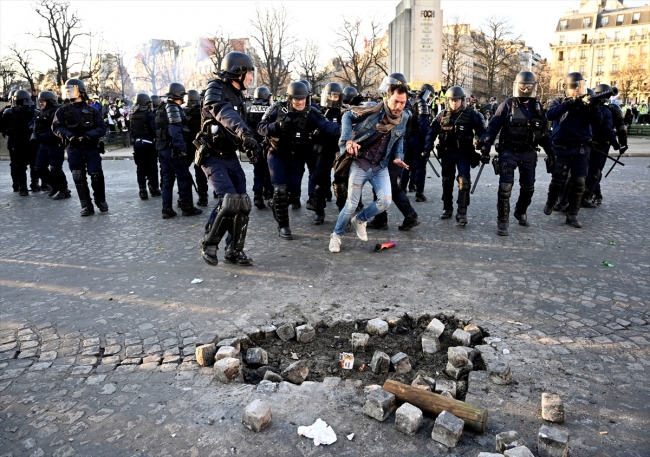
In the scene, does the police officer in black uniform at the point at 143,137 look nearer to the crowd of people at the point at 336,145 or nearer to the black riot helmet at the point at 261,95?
the crowd of people at the point at 336,145

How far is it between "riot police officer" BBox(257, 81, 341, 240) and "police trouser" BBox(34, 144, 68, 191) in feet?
17.6

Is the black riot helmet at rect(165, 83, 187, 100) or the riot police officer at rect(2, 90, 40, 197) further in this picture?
the riot police officer at rect(2, 90, 40, 197)

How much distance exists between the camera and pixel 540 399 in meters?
2.98

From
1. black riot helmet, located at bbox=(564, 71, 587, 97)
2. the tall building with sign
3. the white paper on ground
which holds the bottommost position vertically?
the white paper on ground

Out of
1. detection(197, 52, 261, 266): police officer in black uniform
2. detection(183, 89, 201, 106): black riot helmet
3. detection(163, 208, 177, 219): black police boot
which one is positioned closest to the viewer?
detection(197, 52, 261, 266): police officer in black uniform

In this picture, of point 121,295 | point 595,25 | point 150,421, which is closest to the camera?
point 150,421

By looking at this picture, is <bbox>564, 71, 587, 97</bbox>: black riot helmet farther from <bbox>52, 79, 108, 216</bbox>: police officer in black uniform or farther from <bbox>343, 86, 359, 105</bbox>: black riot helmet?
<bbox>52, 79, 108, 216</bbox>: police officer in black uniform

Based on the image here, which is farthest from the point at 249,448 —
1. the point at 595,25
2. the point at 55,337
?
the point at 595,25

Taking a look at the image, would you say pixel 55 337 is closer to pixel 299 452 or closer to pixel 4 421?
pixel 4 421

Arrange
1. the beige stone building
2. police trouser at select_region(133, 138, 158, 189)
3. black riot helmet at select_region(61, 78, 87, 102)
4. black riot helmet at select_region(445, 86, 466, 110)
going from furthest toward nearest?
the beige stone building, police trouser at select_region(133, 138, 158, 189), black riot helmet at select_region(61, 78, 87, 102), black riot helmet at select_region(445, 86, 466, 110)

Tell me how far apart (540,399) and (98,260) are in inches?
200

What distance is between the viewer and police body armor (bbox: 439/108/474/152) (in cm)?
743

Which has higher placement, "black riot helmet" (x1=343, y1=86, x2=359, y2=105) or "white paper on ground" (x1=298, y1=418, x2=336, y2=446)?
"black riot helmet" (x1=343, y1=86, x2=359, y2=105)

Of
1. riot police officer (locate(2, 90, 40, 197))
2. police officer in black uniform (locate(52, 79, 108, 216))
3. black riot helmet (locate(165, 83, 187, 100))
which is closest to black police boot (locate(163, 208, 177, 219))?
police officer in black uniform (locate(52, 79, 108, 216))
